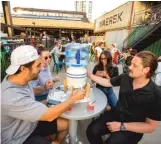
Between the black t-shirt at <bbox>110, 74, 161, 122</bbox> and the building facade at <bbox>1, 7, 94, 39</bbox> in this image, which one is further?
the building facade at <bbox>1, 7, 94, 39</bbox>

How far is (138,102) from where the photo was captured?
1.69 m

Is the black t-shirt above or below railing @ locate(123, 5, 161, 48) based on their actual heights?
below

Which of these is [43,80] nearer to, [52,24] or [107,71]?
[107,71]

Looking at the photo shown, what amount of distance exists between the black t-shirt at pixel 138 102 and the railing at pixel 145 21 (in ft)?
22.1

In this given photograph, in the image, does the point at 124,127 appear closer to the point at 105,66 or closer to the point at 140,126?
the point at 140,126

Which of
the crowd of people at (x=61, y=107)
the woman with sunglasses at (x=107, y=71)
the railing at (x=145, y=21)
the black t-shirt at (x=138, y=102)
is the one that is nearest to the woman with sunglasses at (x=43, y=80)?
the crowd of people at (x=61, y=107)

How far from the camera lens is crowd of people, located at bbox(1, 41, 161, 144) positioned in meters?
1.29

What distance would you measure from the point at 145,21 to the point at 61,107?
938 cm

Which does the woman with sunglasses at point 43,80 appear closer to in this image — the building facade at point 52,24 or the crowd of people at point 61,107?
the crowd of people at point 61,107

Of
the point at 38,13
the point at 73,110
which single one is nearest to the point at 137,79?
the point at 73,110

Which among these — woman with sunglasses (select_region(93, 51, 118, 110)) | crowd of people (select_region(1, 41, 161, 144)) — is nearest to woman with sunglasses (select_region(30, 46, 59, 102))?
crowd of people (select_region(1, 41, 161, 144))

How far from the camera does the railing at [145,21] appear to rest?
8.21 meters

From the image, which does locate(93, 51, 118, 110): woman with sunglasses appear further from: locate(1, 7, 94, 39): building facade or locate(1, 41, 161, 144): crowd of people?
locate(1, 7, 94, 39): building facade

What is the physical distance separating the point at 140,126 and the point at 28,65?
1.24m
